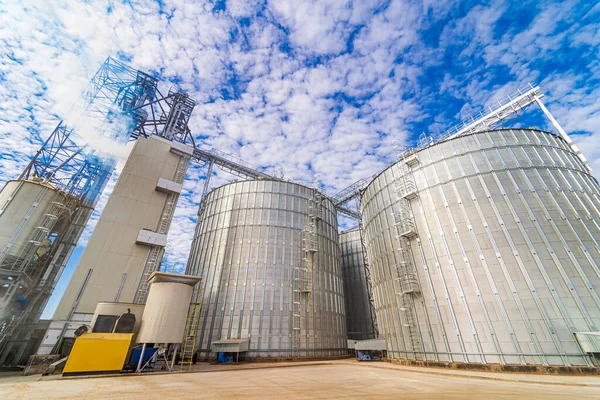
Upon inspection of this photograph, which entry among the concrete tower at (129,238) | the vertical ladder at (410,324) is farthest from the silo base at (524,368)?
the concrete tower at (129,238)

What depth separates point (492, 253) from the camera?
14758 millimetres

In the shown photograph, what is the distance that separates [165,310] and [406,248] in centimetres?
1856

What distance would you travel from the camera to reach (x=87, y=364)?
42.8 feet

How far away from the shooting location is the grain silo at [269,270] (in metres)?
23.8

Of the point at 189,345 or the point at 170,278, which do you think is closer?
the point at 170,278

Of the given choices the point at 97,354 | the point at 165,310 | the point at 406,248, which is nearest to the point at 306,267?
the point at 406,248

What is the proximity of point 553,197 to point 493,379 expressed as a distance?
39.8 feet

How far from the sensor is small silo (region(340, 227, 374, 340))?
3556 centimetres

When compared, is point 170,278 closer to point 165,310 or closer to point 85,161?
point 165,310

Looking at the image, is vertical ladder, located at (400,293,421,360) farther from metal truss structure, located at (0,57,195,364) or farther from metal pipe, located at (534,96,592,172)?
metal truss structure, located at (0,57,195,364)

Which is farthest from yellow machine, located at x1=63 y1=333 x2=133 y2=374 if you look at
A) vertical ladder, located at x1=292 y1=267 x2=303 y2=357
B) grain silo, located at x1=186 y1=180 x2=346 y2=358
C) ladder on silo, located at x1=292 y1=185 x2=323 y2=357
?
ladder on silo, located at x1=292 y1=185 x2=323 y2=357

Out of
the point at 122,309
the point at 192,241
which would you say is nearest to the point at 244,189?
the point at 192,241

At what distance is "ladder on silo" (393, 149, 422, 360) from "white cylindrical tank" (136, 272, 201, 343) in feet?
53.6

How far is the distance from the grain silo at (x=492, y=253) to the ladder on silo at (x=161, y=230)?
20.8 metres
